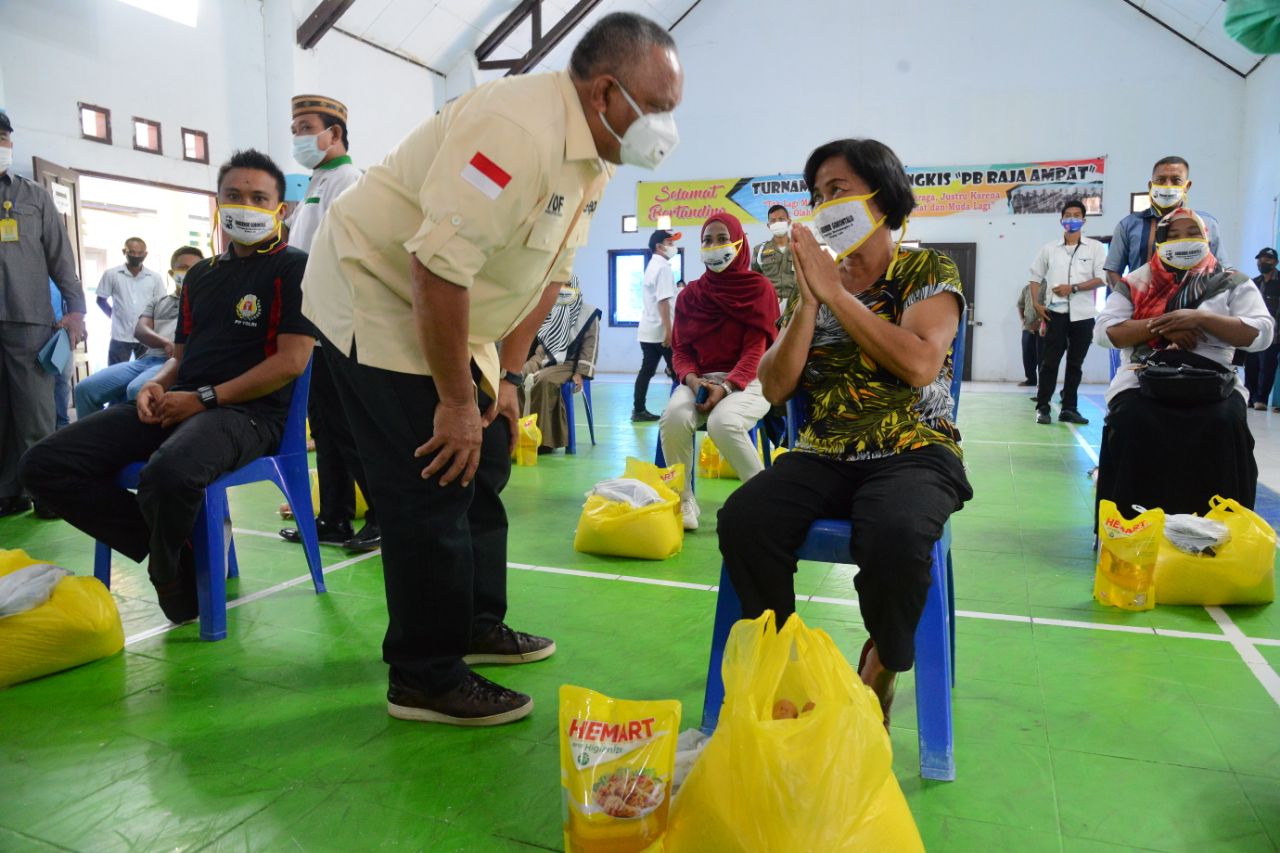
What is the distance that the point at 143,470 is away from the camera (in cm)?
240

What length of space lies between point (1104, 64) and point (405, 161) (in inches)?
501

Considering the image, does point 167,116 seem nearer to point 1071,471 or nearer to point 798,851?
point 1071,471

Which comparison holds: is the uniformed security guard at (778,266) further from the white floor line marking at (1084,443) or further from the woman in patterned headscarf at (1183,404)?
the woman in patterned headscarf at (1183,404)

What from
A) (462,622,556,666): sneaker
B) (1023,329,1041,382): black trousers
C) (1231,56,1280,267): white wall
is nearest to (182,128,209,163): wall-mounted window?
(462,622,556,666): sneaker

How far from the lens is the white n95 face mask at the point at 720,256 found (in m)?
3.97

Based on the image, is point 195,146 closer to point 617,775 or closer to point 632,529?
point 632,529

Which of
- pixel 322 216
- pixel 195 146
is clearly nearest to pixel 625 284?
pixel 195 146

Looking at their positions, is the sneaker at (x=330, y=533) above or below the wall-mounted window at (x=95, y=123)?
below

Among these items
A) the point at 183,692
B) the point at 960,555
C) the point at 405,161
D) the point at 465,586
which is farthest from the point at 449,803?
the point at 960,555

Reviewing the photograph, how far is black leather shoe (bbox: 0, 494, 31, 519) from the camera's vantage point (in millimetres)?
4176

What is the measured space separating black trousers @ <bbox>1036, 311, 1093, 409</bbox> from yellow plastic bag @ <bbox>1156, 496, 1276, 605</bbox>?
17.0 feet

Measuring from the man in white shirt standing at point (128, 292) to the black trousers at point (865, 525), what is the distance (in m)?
7.05

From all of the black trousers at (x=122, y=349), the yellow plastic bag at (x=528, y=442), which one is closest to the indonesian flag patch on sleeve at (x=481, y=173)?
the yellow plastic bag at (x=528, y=442)

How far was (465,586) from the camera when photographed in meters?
1.92
